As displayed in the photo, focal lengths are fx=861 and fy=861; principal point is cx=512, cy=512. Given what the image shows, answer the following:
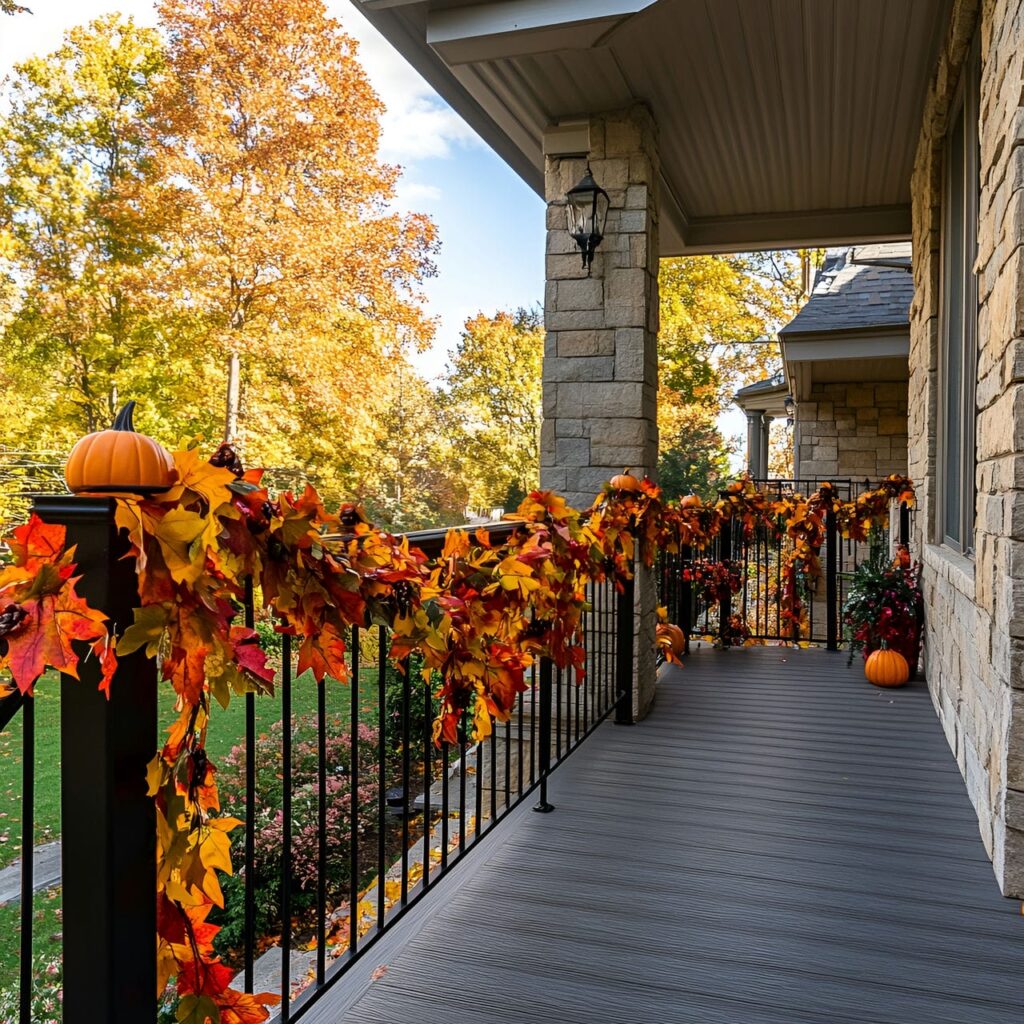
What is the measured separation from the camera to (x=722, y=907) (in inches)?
89.6

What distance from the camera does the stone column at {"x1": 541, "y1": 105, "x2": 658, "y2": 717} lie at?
164 inches

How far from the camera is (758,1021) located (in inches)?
70.4

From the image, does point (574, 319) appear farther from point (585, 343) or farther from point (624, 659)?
point (624, 659)

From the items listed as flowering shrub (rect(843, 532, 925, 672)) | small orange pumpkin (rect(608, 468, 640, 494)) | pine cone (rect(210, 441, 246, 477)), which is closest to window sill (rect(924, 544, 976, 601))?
flowering shrub (rect(843, 532, 925, 672))

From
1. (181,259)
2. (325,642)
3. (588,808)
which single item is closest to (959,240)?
(588,808)

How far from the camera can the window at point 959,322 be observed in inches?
130

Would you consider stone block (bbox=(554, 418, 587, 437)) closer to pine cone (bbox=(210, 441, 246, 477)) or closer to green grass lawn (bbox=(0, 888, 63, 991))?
pine cone (bbox=(210, 441, 246, 477))

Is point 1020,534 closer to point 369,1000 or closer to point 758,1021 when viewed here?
point 758,1021

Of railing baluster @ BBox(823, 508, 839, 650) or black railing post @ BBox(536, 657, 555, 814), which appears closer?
black railing post @ BBox(536, 657, 555, 814)

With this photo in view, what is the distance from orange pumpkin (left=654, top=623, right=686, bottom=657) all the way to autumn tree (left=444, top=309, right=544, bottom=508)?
1450 centimetres

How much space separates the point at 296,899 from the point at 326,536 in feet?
12.1

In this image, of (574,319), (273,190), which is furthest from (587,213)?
(273,190)

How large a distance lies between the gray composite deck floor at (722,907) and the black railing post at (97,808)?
85 centimetres

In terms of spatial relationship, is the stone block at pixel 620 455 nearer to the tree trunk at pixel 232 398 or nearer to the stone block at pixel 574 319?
the stone block at pixel 574 319
